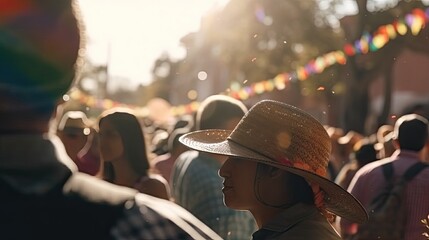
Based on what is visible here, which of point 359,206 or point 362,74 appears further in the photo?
point 362,74

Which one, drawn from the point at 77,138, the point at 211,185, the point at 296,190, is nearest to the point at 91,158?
the point at 77,138

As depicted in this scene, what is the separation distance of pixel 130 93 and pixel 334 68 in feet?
299

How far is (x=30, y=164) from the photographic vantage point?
1.34 m

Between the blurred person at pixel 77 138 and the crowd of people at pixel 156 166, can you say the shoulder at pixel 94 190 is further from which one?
the blurred person at pixel 77 138

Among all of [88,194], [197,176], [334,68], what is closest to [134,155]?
[197,176]

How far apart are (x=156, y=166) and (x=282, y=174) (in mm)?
4319

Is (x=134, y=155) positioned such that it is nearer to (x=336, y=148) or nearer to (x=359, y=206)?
(x=359, y=206)

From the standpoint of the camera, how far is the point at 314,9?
1247 inches

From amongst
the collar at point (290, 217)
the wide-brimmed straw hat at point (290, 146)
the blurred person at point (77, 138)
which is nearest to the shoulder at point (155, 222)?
the collar at point (290, 217)

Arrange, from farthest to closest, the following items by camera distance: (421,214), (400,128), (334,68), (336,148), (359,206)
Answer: (334,68) < (336,148) < (400,128) < (421,214) < (359,206)

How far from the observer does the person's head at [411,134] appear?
5.61 meters

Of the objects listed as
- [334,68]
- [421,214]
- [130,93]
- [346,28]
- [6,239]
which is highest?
[6,239]

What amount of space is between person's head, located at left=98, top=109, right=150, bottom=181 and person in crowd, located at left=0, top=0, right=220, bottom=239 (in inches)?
139

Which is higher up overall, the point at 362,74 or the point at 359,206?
the point at 359,206
